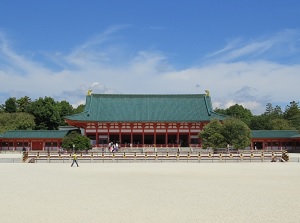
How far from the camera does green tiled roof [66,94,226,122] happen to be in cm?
5609

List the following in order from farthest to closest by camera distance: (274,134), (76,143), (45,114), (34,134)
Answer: (45,114)
(274,134)
(34,134)
(76,143)

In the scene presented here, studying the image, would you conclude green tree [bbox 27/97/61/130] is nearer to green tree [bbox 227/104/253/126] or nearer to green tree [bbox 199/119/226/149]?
green tree [bbox 199/119/226/149]

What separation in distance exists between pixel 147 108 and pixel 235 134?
19.4 m

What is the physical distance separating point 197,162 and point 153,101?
88.7 feet

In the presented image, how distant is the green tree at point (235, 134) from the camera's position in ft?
144

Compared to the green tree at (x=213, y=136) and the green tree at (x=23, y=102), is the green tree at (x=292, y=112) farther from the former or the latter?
the green tree at (x=23, y=102)

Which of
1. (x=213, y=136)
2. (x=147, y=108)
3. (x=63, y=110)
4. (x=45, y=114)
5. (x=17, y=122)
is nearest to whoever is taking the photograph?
(x=213, y=136)

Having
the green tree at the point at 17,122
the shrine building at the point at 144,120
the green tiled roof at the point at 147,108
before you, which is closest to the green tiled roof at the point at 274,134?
the green tiled roof at the point at 147,108

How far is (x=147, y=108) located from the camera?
60.0 m

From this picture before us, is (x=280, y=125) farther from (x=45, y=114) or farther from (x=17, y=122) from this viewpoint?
(x=17, y=122)
